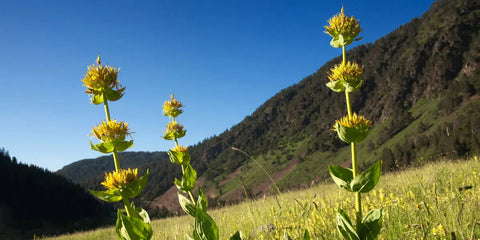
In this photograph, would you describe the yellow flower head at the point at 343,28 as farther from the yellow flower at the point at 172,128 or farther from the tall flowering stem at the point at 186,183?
the yellow flower at the point at 172,128

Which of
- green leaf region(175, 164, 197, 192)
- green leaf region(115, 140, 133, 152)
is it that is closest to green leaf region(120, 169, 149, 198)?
green leaf region(115, 140, 133, 152)

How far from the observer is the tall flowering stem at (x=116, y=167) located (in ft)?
6.12

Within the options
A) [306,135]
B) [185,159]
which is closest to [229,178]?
[306,135]

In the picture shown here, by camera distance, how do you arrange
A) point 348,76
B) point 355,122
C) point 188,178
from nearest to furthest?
point 355,122 < point 348,76 < point 188,178

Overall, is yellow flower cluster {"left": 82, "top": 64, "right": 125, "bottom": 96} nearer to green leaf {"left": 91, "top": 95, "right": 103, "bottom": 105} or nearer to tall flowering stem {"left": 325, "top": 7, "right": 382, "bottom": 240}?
green leaf {"left": 91, "top": 95, "right": 103, "bottom": 105}

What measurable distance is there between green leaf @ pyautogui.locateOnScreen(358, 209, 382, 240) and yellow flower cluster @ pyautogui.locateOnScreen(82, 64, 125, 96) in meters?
2.26

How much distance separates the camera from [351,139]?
6.56 ft

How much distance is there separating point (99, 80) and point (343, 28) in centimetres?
213

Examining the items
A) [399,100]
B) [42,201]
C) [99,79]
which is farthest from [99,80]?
[399,100]

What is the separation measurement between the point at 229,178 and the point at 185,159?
181 meters

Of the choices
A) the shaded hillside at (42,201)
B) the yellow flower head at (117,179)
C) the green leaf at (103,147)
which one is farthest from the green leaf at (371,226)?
the shaded hillside at (42,201)

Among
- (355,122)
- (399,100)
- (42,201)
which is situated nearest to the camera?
(355,122)

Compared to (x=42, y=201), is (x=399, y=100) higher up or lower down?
higher up

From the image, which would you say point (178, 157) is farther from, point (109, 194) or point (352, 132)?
point (352, 132)
